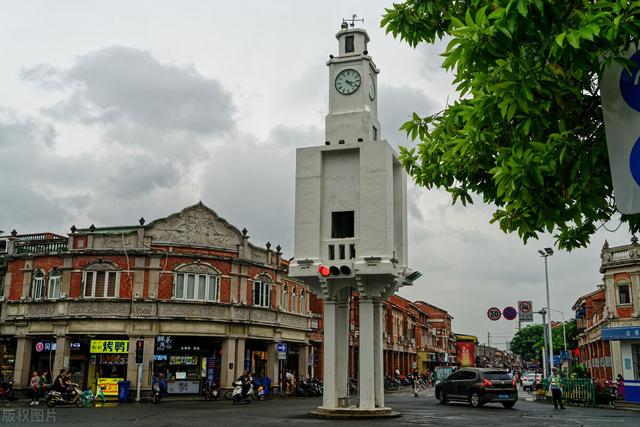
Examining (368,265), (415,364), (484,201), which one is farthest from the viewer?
(415,364)

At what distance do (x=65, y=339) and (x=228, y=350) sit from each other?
30.5 ft

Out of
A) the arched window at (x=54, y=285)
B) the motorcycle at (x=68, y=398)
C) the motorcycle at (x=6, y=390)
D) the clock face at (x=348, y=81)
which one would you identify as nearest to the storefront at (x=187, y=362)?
the arched window at (x=54, y=285)

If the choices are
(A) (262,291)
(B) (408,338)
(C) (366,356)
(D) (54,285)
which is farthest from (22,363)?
(B) (408,338)

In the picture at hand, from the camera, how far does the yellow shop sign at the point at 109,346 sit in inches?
1393

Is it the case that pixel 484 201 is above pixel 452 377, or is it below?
above

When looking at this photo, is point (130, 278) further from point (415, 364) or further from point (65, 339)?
point (415, 364)

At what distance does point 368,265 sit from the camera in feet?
70.7

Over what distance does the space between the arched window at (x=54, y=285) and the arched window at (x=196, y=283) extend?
6849 mm

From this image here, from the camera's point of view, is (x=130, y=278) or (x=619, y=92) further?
(x=130, y=278)

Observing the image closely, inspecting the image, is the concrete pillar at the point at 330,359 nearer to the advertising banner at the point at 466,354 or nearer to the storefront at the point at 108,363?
the storefront at the point at 108,363

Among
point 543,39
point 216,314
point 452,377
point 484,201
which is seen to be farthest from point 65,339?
point 543,39

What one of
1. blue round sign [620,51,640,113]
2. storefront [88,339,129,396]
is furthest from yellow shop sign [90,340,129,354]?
blue round sign [620,51,640,113]

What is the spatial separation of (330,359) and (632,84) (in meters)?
18.1

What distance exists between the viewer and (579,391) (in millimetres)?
30891
